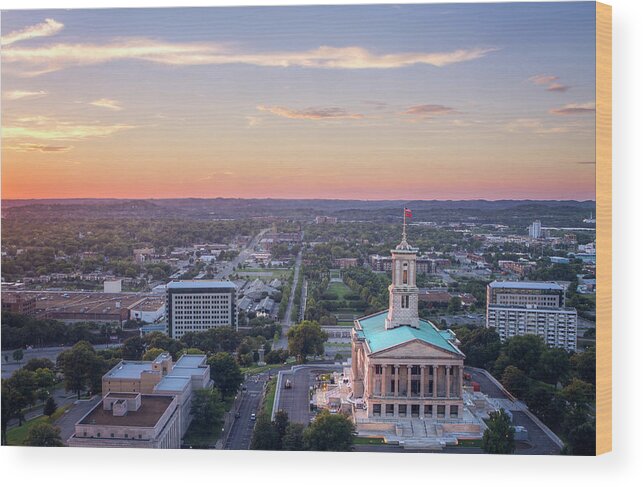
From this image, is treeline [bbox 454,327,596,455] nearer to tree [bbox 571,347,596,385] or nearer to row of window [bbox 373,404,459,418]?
tree [bbox 571,347,596,385]

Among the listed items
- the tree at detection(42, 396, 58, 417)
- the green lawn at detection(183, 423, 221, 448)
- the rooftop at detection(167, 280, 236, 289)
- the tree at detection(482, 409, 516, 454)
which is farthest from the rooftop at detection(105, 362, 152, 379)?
the tree at detection(482, 409, 516, 454)

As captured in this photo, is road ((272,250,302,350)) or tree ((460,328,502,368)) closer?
tree ((460,328,502,368))

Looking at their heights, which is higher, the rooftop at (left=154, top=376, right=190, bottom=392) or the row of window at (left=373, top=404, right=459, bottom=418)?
the rooftop at (left=154, top=376, right=190, bottom=392)

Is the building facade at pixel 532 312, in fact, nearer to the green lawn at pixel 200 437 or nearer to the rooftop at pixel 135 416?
the green lawn at pixel 200 437

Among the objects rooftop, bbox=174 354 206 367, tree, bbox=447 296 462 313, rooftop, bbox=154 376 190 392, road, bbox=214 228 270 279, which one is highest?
road, bbox=214 228 270 279

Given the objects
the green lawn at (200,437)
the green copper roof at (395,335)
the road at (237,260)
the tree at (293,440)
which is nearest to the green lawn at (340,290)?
the green copper roof at (395,335)

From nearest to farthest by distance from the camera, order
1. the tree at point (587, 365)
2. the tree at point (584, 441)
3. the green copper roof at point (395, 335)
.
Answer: the tree at point (584, 441) → the tree at point (587, 365) → the green copper roof at point (395, 335)
